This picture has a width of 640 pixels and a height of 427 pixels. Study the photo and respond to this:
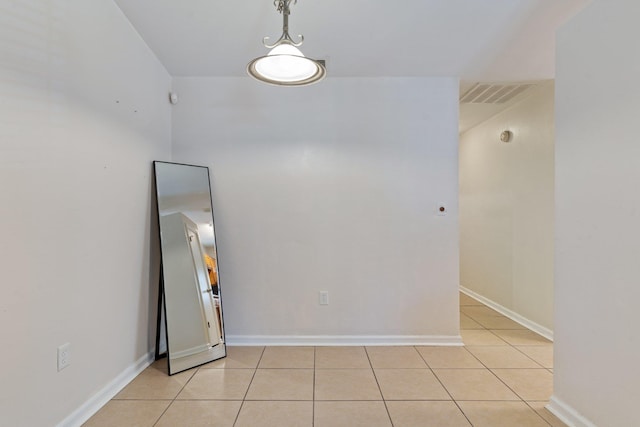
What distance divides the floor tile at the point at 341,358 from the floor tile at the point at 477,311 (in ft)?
5.74

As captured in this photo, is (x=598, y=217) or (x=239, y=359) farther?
(x=239, y=359)

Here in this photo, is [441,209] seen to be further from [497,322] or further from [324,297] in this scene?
→ [497,322]

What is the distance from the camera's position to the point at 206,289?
2.49 m

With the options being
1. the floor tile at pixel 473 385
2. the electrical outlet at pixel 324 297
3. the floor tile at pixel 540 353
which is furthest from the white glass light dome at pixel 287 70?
the floor tile at pixel 540 353

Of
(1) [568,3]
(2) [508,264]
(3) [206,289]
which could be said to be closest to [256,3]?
(1) [568,3]

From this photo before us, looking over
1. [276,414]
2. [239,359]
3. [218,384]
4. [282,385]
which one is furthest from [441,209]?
[218,384]

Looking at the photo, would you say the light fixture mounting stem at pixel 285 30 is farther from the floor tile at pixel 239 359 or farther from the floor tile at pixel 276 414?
the floor tile at pixel 239 359

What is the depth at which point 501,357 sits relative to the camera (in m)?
2.48

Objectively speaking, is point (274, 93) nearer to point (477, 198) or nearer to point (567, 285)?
point (567, 285)

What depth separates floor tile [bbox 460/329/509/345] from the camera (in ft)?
9.09

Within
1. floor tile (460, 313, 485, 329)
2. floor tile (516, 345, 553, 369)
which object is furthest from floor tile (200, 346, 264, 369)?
floor tile (516, 345, 553, 369)

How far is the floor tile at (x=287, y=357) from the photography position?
2.34 metres

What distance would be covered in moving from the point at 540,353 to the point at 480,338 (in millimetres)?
478

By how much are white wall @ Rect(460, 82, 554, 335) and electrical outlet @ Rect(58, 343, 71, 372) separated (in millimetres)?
3901
